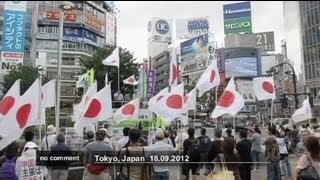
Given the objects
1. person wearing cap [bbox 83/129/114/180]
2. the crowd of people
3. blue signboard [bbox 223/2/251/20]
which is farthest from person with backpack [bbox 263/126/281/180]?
blue signboard [bbox 223/2/251/20]

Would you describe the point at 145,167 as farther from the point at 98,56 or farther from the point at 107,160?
the point at 98,56

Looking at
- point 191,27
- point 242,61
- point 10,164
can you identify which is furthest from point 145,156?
point 191,27

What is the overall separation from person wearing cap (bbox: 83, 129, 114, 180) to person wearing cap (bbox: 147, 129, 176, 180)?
67cm

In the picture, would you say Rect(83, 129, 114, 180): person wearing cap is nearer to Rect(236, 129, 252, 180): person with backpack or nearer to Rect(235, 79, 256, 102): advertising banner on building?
Rect(236, 129, 252, 180): person with backpack

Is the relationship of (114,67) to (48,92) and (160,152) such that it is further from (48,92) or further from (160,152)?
(160,152)

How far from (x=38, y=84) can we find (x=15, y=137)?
75.1 inches

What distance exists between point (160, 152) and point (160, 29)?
76.5 m

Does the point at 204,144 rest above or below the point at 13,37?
below

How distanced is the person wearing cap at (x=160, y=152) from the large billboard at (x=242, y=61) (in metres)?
65.6

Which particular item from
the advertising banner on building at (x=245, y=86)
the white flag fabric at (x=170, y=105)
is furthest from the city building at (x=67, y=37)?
the white flag fabric at (x=170, y=105)

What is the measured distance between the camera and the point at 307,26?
70875 millimetres

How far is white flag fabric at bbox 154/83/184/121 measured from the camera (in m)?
13.2

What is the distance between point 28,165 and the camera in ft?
22.1

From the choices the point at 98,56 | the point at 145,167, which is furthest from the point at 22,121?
the point at 98,56
